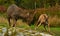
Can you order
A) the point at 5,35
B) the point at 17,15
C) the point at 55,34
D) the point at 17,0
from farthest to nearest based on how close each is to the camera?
the point at 17,0
the point at 17,15
the point at 55,34
the point at 5,35

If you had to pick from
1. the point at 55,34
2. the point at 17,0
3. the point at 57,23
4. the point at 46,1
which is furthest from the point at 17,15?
the point at 17,0

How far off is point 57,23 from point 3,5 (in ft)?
58.3

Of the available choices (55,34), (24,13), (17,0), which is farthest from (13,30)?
(17,0)

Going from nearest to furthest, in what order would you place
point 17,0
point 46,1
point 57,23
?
point 57,23
point 46,1
point 17,0

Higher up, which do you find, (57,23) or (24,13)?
(24,13)

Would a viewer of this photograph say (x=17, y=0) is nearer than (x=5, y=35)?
No

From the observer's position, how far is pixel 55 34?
17.0m

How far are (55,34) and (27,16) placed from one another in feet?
9.81

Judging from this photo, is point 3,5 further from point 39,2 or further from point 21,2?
point 39,2

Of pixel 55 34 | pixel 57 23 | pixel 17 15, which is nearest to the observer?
pixel 55 34

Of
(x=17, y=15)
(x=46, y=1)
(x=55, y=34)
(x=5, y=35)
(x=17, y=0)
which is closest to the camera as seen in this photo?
(x=5, y=35)

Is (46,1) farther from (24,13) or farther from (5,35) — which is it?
(5,35)

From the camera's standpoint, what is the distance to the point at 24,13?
19.3m

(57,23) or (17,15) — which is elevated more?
(17,15)
